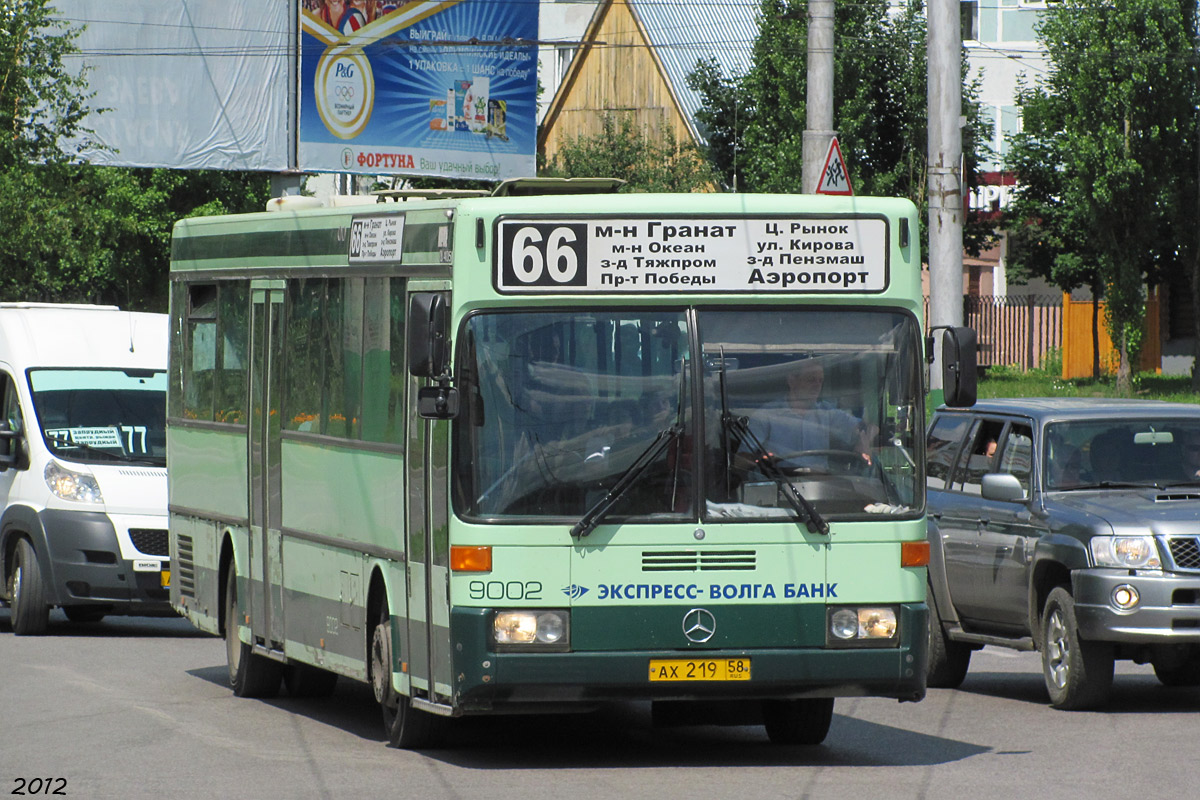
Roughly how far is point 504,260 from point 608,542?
1286 millimetres

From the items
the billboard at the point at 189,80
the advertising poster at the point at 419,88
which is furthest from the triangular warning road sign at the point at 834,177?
the advertising poster at the point at 419,88

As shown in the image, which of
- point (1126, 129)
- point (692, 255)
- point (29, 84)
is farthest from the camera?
point (1126, 129)

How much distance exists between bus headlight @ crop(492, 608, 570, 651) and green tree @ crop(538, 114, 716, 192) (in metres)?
37.3

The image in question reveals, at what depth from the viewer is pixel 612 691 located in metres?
9.27

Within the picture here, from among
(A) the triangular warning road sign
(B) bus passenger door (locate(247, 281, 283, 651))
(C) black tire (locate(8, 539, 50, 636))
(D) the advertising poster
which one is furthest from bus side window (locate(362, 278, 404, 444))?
(D) the advertising poster

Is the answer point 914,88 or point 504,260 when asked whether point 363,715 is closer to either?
point 504,260

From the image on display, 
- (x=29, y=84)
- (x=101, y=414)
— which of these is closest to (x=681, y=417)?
(x=101, y=414)

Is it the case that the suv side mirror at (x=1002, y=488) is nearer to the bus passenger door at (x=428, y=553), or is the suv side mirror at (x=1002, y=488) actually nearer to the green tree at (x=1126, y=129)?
the bus passenger door at (x=428, y=553)

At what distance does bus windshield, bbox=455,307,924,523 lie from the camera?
9.27 m

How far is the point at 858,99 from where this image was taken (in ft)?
135

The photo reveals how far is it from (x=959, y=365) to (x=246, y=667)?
196 inches

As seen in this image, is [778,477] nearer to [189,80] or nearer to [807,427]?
[807,427]

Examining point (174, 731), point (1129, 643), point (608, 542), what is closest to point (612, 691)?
point (608, 542)

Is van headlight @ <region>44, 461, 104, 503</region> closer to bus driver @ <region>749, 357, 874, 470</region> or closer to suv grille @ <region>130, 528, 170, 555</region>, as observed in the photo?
suv grille @ <region>130, 528, 170, 555</region>
